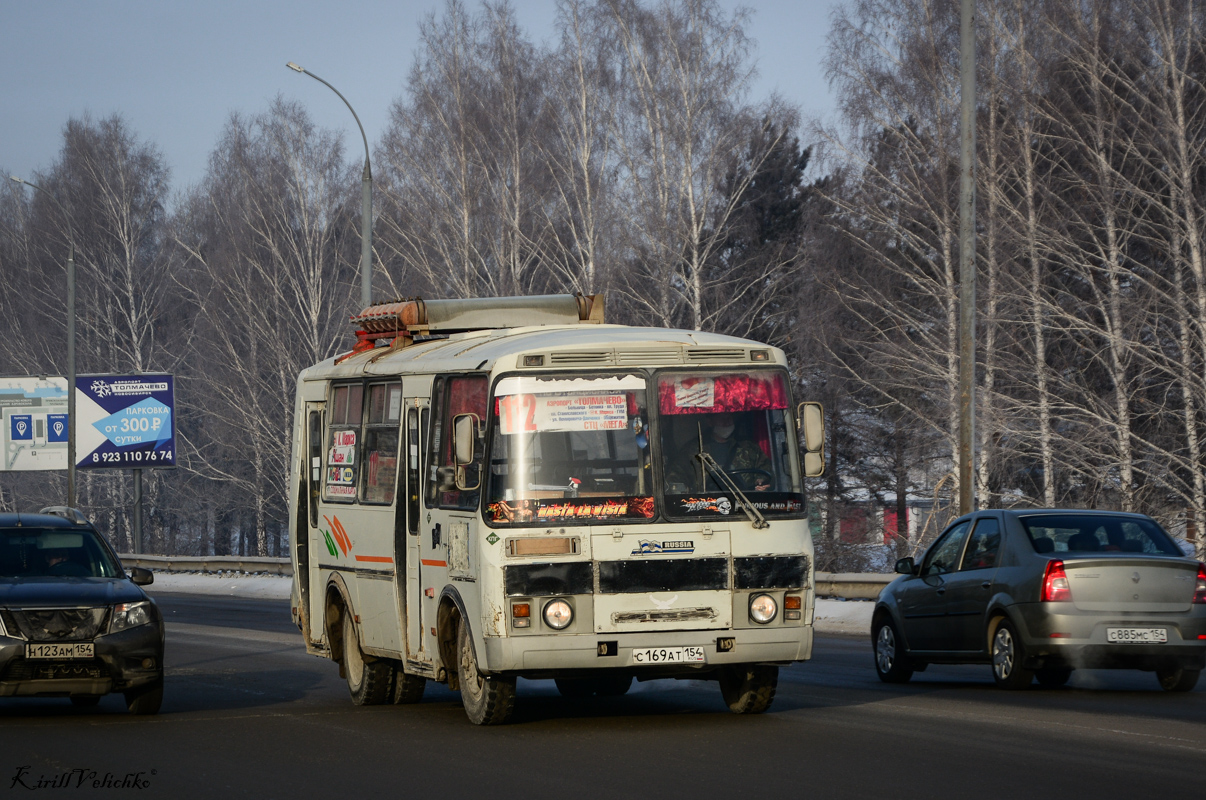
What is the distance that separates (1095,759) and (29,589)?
25.1 ft

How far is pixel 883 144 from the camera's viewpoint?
104ft

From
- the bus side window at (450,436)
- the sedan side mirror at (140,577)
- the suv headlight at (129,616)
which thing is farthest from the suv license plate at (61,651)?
the bus side window at (450,436)

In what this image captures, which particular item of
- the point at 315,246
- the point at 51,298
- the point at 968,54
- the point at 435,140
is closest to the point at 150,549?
the point at 51,298

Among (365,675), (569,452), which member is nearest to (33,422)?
(365,675)

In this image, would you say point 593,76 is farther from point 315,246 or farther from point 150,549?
point 150,549

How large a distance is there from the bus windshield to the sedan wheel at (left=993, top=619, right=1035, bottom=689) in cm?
393

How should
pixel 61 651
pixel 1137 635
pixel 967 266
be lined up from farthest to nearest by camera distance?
pixel 967 266 < pixel 1137 635 < pixel 61 651

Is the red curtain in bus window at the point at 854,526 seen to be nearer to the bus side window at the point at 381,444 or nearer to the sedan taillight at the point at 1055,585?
the sedan taillight at the point at 1055,585

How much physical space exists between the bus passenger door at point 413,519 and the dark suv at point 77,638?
190 centimetres

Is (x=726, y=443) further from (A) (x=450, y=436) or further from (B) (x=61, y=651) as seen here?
(B) (x=61, y=651)

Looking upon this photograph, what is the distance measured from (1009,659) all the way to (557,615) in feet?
14.7

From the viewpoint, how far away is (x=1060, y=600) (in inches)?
480

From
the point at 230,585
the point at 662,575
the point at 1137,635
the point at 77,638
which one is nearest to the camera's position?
the point at 662,575

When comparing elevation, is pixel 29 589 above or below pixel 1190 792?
above
